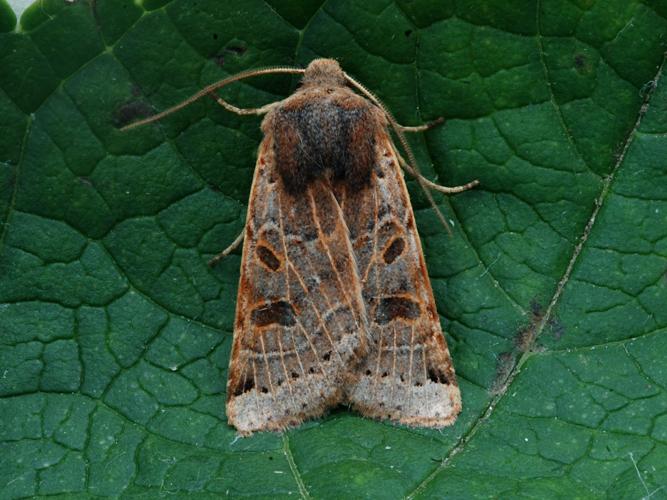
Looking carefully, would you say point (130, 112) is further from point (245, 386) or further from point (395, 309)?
point (395, 309)

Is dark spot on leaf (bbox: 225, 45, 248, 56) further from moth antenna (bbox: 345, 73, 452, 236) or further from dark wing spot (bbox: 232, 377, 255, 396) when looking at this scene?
dark wing spot (bbox: 232, 377, 255, 396)

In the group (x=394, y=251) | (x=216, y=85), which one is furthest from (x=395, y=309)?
(x=216, y=85)

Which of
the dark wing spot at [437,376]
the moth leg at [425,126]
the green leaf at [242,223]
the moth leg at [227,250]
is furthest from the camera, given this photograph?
the moth leg at [227,250]

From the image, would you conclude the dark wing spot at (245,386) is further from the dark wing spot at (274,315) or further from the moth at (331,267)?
the dark wing spot at (274,315)

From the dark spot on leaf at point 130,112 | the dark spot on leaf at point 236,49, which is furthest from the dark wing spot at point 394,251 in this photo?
the dark spot on leaf at point 130,112

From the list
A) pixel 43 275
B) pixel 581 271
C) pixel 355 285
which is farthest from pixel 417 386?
pixel 43 275
